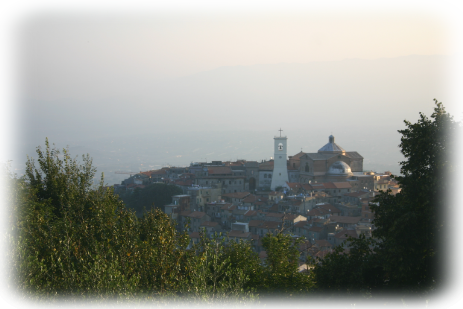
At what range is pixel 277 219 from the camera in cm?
4588

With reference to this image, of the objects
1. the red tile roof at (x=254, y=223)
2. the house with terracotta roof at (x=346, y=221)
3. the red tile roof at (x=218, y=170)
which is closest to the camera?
the house with terracotta roof at (x=346, y=221)

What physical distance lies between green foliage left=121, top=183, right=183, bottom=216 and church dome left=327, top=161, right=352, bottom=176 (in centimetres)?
2107

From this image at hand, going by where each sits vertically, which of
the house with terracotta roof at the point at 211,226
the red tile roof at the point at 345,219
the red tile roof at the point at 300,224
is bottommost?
the house with terracotta roof at the point at 211,226

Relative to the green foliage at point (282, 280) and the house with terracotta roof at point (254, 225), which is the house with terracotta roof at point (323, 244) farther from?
the green foliage at point (282, 280)

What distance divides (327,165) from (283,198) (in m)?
11.8

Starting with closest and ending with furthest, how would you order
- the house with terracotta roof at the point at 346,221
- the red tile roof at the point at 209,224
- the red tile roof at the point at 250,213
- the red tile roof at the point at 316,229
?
the red tile roof at the point at 316,229
the house with terracotta roof at the point at 346,221
the red tile roof at the point at 209,224
the red tile roof at the point at 250,213

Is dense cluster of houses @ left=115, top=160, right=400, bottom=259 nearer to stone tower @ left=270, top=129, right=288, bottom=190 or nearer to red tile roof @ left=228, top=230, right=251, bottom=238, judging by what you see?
red tile roof @ left=228, top=230, right=251, bottom=238

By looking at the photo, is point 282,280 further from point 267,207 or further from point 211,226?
point 267,207

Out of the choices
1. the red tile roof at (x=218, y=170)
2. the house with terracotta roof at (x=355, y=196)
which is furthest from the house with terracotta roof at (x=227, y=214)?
the house with terracotta roof at (x=355, y=196)

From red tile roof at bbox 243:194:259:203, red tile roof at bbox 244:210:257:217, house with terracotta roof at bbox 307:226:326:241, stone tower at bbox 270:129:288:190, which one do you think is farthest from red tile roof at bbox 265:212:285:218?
stone tower at bbox 270:129:288:190

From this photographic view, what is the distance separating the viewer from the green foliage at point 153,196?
55.0m

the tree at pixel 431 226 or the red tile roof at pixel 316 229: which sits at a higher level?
the tree at pixel 431 226

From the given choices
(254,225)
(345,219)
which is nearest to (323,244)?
(345,219)

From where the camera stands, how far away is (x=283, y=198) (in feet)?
178
